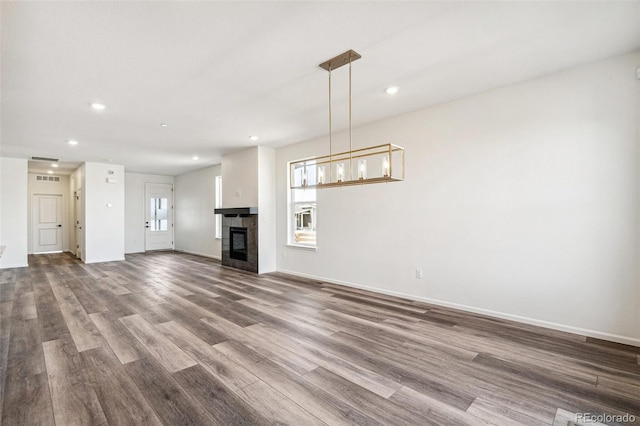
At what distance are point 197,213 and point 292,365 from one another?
7.88m

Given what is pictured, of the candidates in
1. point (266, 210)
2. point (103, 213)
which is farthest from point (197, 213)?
point (266, 210)

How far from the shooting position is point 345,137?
16.6ft

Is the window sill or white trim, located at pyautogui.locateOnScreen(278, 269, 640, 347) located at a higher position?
the window sill

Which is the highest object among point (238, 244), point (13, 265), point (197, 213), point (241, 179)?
point (241, 179)

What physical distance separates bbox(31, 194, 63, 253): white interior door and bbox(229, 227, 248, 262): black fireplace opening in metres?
7.19

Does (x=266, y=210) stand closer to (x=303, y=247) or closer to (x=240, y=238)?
(x=240, y=238)

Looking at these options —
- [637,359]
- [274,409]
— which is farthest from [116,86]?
[637,359]

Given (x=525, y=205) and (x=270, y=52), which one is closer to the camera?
(x=270, y=52)

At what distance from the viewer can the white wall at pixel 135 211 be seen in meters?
9.50

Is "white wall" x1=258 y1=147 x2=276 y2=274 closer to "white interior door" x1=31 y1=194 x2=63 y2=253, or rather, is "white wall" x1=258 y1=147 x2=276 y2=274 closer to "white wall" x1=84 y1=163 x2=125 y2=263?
"white wall" x1=84 y1=163 x2=125 y2=263

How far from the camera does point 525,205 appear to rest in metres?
3.29

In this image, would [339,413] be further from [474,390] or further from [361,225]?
[361,225]

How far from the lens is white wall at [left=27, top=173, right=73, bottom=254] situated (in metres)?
9.24

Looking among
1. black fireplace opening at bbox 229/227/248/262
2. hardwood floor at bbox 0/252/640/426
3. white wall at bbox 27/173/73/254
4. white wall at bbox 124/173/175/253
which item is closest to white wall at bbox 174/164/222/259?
white wall at bbox 124/173/175/253
